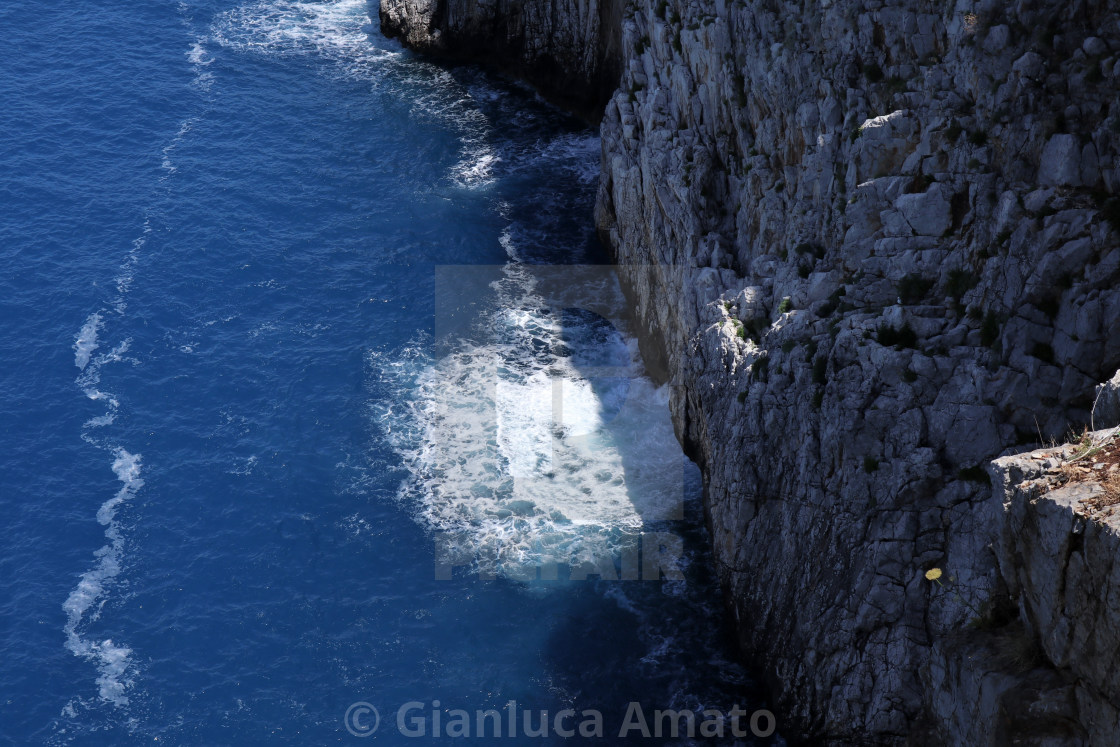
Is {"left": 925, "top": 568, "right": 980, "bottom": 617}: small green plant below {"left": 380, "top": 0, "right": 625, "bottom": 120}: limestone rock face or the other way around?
below

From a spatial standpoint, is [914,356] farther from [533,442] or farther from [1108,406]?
[533,442]

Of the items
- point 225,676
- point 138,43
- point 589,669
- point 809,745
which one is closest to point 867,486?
point 809,745

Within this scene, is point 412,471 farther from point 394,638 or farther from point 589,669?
point 589,669

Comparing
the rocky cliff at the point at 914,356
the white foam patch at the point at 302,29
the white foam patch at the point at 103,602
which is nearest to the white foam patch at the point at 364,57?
the white foam patch at the point at 302,29

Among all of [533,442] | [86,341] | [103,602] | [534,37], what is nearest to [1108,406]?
[533,442]

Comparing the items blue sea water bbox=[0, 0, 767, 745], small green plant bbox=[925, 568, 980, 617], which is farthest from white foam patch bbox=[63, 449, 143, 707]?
small green plant bbox=[925, 568, 980, 617]

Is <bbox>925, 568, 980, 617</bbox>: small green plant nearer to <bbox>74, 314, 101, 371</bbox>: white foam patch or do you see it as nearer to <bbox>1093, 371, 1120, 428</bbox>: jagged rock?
<bbox>1093, 371, 1120, 428</bbox>: jagged rock

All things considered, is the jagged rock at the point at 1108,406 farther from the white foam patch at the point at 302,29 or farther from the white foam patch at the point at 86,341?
the white foam patch at the point at 302,29
